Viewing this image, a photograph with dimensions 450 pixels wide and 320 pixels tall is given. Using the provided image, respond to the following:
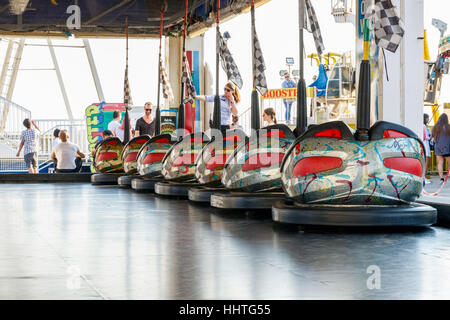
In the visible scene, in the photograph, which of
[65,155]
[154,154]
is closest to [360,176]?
[154,154]

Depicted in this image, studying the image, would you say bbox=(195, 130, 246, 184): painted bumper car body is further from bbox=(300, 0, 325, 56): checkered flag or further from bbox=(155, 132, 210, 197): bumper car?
bbox=(300, 0, 325, 56): checkered flag

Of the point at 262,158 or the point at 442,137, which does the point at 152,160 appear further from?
the point at 442,137

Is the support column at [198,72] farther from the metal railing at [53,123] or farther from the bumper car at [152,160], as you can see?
the bumper car at [152,160]

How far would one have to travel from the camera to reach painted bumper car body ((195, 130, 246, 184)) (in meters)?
4.68

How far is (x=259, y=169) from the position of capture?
405 cm

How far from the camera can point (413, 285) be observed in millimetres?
1766

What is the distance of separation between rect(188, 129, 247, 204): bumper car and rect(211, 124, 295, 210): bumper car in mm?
495

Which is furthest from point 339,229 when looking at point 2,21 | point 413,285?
point 2,21

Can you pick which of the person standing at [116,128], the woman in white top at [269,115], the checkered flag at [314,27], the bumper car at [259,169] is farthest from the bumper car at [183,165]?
the person standing at [116,128]

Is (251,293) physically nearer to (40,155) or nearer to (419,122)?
(419,122)

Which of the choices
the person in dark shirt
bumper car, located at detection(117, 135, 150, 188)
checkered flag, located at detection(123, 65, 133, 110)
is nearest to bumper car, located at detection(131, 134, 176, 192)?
bumper car, located at detection(117, 135, 150, 188)

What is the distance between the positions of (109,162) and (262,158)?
412cm

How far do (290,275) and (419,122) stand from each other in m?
3.90
